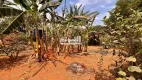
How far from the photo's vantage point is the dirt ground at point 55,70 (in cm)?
797

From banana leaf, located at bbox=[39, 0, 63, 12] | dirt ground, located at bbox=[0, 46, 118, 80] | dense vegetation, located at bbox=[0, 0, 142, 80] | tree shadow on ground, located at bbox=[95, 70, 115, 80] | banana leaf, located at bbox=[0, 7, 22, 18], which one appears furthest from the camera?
banana leaf, located at bbox=[39, 0, 63, 12]

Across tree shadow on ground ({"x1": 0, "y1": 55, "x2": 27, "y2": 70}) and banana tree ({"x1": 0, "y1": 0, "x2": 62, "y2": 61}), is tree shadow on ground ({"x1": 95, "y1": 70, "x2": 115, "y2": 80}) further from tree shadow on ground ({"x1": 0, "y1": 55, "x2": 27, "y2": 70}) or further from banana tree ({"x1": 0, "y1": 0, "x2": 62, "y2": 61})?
tree shadow on ground ({"x1": 0, "y1": 55, "x2": 27, "y2": 70})

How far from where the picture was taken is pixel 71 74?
8.11 meters

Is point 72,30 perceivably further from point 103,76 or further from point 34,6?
point 103,76

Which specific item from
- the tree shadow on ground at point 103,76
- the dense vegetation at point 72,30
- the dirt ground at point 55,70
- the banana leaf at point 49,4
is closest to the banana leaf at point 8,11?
the dense vegetation at point 72,30

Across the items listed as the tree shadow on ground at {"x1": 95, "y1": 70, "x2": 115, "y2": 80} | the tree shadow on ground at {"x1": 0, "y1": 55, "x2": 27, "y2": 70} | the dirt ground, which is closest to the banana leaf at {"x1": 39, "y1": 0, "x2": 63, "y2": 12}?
the dirt ground

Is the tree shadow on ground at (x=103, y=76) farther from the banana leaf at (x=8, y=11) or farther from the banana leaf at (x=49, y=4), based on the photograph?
the banana leaf at (x=8, y=11)

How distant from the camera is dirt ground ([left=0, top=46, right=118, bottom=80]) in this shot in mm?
7969

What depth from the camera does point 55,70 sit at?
27.8ft

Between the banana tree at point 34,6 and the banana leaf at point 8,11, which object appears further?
the banana leaf at point 8,11

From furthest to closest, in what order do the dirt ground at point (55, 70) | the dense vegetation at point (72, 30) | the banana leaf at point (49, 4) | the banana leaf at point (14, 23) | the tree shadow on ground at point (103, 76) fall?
the banana leaf at point (49, 4) < the banana leaf at point (14, 23) < the dirt ground at point (55, 70) < the tree shadow on ground at point (103, 76) < the dense vegetation at point (72, 30)

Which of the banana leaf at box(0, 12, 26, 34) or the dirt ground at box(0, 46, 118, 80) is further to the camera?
the banana leaf at box(0, 12, 26, 34)

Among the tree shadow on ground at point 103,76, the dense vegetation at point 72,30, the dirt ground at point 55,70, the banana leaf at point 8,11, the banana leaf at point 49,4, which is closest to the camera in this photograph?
the dense vegetation at point 72,30

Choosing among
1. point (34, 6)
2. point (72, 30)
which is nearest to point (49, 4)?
point (34, 6)
